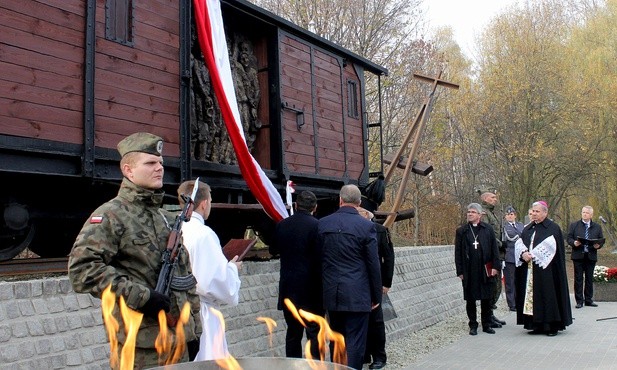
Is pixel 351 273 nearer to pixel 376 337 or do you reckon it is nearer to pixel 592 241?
pixel 376 337

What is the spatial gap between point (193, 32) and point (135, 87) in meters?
1.98

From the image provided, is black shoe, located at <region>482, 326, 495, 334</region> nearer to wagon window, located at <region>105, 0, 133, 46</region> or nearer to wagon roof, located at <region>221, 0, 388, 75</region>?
wagon roof, located at <region>221, 0, 388, 75</region>

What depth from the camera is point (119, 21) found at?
24.0 feet

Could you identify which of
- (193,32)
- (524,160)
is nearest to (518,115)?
(524,160)

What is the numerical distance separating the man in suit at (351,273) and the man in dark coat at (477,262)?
4088mm

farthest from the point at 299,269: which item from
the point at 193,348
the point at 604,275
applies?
the point at 604,275

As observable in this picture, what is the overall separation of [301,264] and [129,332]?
3.67m

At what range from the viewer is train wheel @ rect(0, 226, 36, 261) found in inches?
262

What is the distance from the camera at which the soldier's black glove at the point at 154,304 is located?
3.00 metres

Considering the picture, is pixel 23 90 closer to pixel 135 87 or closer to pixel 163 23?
pixel 135 87

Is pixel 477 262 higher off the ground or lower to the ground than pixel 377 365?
higher

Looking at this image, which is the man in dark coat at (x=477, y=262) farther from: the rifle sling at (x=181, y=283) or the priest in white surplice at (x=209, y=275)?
the rifle sling at (x=181, y=283)

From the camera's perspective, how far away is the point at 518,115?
29.5m

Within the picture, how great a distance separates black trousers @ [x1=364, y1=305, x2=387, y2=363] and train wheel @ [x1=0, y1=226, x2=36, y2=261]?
3.89 meters
